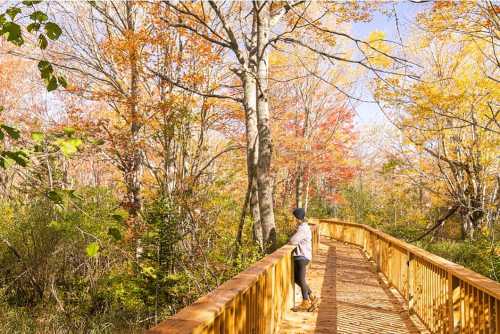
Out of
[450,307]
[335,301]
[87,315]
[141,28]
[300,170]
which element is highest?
[141,28]

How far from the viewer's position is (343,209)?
117ft

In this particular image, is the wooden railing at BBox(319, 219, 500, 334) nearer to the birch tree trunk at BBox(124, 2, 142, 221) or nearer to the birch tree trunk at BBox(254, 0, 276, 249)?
the birch tree trunk at BBox(254, 0, 276, 249)

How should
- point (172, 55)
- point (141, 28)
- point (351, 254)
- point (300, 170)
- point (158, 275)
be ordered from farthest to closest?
point (300, 170) → point (351, 254) → point (141, 28) → point (172, 55) → point (158, 275)

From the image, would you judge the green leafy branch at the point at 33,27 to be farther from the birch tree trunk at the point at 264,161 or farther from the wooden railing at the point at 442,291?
the birch tree trunk at the point at 264,161

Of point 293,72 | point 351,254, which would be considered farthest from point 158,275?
point 293,72

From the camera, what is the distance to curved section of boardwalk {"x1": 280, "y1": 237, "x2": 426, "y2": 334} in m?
6.89

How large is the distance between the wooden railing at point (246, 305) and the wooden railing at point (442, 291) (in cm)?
217

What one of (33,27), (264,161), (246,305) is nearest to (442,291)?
(246,305)

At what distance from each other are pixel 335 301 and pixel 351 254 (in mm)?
9163

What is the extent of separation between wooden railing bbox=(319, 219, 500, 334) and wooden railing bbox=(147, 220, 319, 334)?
2.17 m

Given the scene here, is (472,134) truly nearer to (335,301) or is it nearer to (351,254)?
(351,254)

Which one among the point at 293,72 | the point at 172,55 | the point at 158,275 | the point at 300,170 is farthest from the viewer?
the point at 300,170

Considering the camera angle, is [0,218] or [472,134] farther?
[472,134]

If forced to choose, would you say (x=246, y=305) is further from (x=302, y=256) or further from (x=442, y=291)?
(x=302, y=256)
